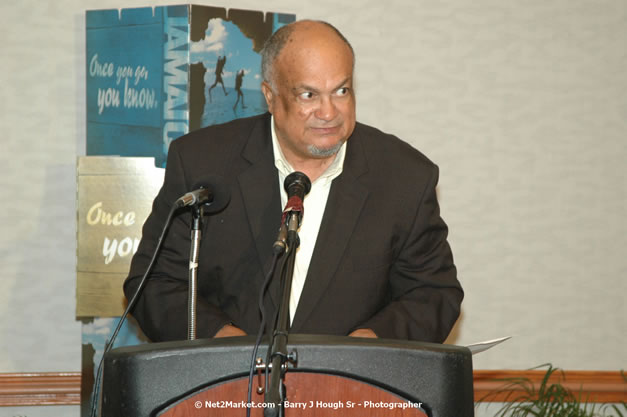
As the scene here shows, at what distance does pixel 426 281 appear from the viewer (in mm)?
2332

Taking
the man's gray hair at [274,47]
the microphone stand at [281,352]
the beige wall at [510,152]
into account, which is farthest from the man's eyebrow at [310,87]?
the beige wall at [510,152]

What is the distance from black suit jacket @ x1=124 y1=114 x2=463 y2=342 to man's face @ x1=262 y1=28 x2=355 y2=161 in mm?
173

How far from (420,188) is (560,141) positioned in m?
1.47

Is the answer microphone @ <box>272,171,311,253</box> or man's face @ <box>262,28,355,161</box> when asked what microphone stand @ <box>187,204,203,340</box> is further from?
man's face @ <box>262,28,355,161</box>

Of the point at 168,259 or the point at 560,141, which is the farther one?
the point at 560,141

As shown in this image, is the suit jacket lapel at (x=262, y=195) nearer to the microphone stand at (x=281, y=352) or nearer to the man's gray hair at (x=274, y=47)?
the man's gray hair at (x=274, y=47)

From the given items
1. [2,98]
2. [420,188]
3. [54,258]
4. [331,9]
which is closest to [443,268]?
[420,188]

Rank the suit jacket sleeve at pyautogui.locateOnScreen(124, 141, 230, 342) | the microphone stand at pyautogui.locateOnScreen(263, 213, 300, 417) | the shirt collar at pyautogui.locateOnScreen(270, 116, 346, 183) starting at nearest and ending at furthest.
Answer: the microphone stand at pyautogui.locateOnScreen(263, 213, 300, 417) < the suit jacket sleeve at pyautogui.locateOnScreen(124, 141, 230, 342) < the shirt collar at pyautogui.locateOnScreen(270, 116, 346, 183)

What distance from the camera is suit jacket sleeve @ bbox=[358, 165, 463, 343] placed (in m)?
2.19

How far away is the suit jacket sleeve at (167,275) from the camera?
215cm

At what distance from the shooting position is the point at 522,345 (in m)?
3.62

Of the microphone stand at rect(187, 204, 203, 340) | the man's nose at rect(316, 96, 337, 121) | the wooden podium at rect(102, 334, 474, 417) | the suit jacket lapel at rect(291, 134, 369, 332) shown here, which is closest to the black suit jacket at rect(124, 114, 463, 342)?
the suit jacket lapel at rect(291, 134, 369, 332)

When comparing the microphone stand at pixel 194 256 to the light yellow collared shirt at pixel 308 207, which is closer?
the microphone stand at pixel 194 256

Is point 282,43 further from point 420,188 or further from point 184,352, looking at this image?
point 184,352
